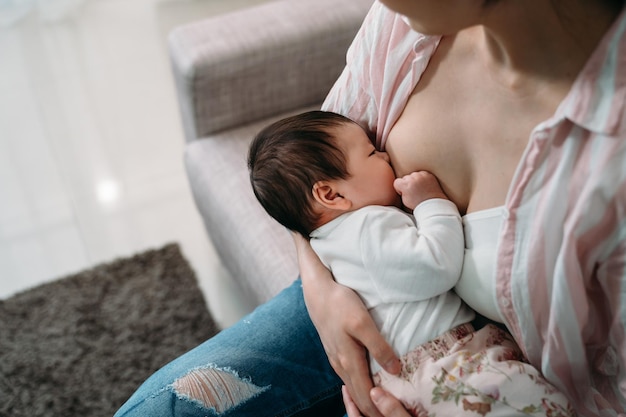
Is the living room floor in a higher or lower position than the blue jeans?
lower

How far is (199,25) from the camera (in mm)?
1584

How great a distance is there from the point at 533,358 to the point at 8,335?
1337 mm

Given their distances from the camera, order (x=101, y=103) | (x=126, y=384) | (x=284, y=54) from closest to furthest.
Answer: (x=284, y=54), (x=126, y=384), (x=101, y=103)

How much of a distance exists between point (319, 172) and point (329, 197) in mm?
38

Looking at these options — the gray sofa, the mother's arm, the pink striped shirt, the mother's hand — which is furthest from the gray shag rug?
the pink striped shirt

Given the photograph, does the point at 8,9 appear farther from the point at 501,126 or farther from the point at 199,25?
the point at 501,126

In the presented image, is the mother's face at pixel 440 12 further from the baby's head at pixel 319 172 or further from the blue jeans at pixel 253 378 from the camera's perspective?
the blue jeans at pixel 253 378

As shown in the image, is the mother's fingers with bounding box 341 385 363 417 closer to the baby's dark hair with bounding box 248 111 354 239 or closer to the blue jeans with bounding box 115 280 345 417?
the blue jeans with bounding box 115 280 345 417

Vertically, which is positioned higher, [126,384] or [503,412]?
[503,412]

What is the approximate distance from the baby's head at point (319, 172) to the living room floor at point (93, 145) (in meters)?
0.83

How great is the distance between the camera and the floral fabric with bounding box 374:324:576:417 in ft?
2.85

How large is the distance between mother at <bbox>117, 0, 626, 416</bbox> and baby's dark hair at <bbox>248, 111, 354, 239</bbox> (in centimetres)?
8

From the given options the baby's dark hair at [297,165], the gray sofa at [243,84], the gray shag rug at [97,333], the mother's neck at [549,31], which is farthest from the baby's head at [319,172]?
the gray shag rug at [97,333]

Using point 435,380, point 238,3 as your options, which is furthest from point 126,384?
→ point 238,3
